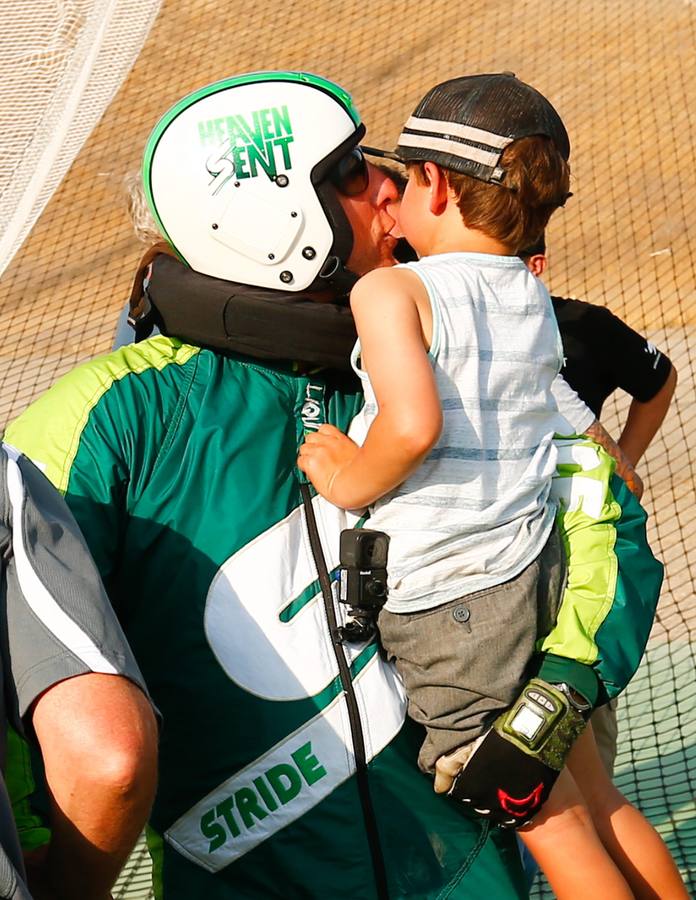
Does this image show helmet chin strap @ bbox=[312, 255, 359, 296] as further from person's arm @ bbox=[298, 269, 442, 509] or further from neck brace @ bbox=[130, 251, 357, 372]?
person's arm @ bbox=[298, 269, 442, 509]

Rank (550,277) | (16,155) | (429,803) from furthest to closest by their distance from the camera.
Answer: (550,277) < (16,155) < (429,803)

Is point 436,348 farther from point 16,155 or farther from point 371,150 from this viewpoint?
point 16,155

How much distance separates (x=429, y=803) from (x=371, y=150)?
1.06 m

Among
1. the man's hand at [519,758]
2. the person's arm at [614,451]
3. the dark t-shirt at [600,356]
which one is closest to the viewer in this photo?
the man's hand at [519,758]

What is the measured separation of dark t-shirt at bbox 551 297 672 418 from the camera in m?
2.92

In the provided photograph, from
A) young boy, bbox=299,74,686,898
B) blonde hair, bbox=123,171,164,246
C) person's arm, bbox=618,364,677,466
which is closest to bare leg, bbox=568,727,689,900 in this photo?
young boy, bbox=299,74,686,898

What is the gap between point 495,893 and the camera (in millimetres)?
1979

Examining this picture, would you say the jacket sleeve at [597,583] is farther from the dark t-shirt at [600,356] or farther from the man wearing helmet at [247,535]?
the dark t-shirt at [600,356]

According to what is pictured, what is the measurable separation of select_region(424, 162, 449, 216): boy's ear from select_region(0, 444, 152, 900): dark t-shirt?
799mm

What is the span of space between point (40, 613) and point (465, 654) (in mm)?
670

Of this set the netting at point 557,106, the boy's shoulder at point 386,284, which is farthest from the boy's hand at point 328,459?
the netting at point 557,106

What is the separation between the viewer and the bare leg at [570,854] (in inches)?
75.8

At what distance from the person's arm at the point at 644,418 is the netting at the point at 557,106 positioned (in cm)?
169

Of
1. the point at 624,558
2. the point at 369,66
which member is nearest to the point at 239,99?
the point at 624,558
